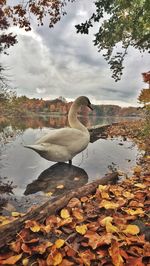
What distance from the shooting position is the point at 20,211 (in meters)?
4.51

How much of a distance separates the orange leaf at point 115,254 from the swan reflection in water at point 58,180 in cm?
260

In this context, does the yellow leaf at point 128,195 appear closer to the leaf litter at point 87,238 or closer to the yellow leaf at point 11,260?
the leaf litter at point 87,238

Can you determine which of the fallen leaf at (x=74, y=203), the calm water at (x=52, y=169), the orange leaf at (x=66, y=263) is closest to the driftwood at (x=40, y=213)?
the fallen leaf at (x=74, y=203)

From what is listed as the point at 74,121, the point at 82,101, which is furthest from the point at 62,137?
the point at 82,101

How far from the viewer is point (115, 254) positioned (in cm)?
→ 277

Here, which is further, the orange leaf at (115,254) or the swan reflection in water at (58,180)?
the swan reflection in water at (58,180)

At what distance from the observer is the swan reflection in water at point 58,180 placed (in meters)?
5.75

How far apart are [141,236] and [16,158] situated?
685 cm

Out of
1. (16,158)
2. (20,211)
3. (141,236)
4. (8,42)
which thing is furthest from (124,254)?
(8,42)

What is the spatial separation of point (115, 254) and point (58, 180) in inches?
147

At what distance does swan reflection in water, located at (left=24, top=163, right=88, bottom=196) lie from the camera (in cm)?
575

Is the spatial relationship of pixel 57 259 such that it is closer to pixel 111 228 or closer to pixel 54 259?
pixel 54 259

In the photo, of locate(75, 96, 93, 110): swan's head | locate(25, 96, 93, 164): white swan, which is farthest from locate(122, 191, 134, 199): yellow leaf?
locate(75, 96, 93, 110): swan's head

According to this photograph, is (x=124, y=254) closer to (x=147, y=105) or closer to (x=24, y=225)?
(x=24, y=225)
